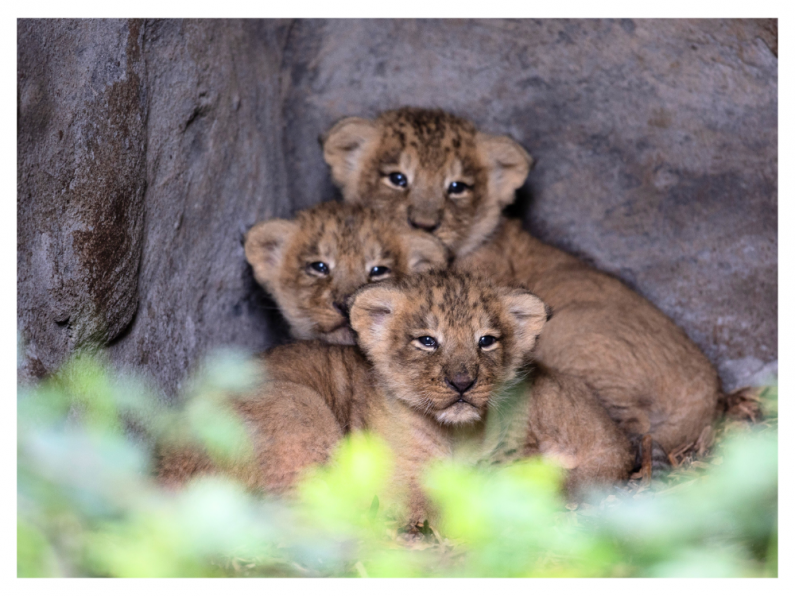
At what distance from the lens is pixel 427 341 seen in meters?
3.52

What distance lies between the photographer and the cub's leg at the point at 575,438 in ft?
12.6

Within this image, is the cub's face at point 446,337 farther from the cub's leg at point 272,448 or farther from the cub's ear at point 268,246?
the cub's ear at point 268,246

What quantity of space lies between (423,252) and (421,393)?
4.54 feet

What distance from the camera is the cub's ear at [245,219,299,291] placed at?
183 inches

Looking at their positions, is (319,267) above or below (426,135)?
below

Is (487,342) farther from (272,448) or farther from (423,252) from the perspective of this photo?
(423,252)

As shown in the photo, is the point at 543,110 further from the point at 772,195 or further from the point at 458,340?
the point at 458,340

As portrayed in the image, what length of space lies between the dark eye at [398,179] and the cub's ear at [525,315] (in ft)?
5.44

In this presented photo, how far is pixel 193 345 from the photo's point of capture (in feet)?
13.6

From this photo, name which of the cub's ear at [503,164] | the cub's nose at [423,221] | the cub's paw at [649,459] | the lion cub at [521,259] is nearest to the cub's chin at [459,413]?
the lion cub at [521,259]

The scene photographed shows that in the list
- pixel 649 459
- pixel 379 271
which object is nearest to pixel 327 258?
pixel 379 271

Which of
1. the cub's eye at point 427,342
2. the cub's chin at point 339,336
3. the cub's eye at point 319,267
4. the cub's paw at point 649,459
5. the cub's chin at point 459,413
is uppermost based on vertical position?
the cub's eye at point 319,267

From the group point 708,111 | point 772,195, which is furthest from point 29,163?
point 772,195

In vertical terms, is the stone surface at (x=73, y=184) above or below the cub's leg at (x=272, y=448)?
above
